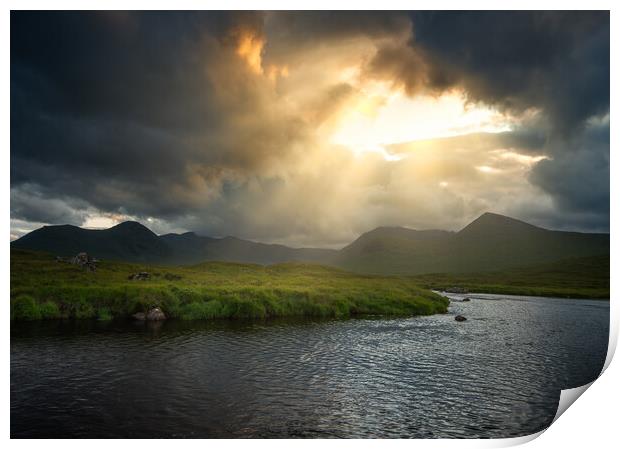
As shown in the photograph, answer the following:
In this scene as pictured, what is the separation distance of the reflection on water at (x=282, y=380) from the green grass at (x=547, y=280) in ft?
240

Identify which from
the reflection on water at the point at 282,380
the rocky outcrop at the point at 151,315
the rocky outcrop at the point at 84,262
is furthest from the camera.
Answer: the rocky outcrop at the point at 84,262

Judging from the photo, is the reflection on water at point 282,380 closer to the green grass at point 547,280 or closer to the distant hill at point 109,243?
the green grass at point 547,280

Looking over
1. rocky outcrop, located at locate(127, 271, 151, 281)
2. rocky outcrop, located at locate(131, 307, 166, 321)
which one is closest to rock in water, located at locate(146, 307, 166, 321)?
rocky outcrop, located at locate(131, 307, 166, 321)

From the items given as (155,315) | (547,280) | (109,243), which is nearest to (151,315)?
(155,315)

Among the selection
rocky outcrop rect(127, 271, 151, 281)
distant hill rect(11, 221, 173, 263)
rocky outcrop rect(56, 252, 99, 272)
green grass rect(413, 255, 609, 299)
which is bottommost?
green grass rect(413, 255, 609, 299)

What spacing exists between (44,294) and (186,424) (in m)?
28.5

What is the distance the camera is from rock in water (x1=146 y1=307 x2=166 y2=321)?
118ft

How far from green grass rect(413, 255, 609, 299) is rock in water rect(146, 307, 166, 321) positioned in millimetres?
87781

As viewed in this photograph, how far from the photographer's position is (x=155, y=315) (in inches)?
1427

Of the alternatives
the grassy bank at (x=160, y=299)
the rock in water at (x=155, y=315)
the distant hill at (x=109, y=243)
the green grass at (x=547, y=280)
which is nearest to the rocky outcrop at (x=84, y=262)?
the grassy bank at (x=160, y=299)

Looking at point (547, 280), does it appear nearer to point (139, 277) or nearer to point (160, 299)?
point (139, 277)

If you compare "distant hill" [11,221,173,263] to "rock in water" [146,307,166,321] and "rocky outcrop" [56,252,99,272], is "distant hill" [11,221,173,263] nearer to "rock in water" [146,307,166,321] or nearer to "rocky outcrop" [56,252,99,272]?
"rocky outcrop" [56,252,99,272]

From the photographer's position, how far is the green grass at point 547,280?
9782 cm

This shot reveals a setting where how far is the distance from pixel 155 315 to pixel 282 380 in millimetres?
20932
